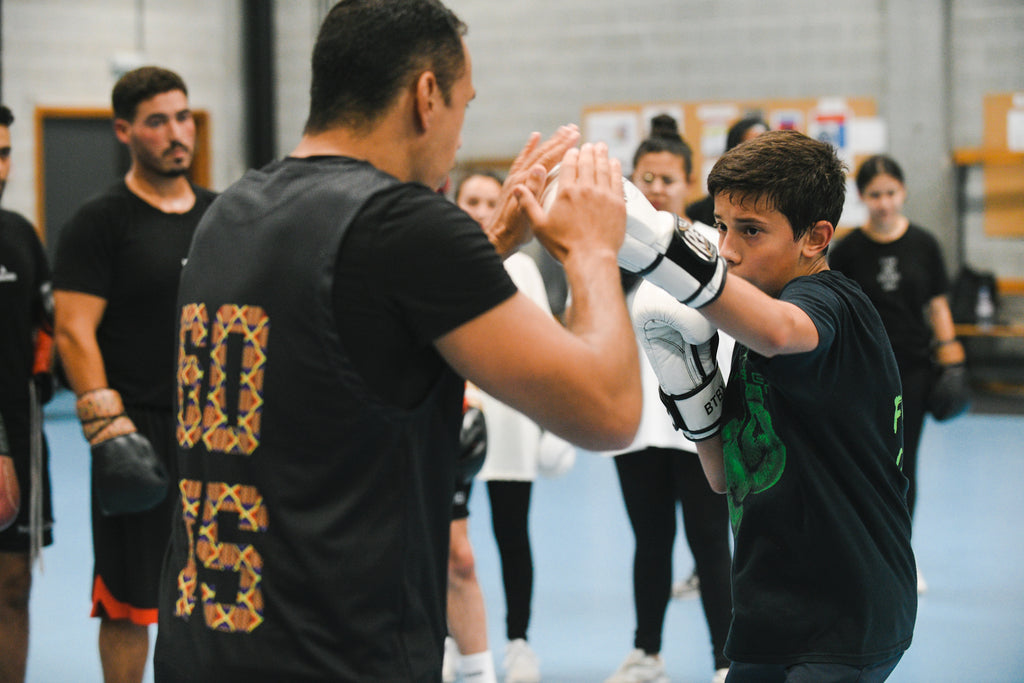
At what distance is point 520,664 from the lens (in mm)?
3309

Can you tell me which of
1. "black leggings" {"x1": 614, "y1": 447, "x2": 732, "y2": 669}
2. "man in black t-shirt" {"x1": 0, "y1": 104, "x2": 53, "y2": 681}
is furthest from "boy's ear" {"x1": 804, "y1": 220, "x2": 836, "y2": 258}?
"man in black t-shirt" {"x1": 0, "y1": 104, "x2": 53, "y2": 681}

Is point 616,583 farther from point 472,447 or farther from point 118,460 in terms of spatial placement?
point 118,460

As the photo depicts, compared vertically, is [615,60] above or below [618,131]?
above

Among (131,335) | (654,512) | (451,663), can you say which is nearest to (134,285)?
(131,335)

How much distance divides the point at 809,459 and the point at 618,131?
797 centimetres

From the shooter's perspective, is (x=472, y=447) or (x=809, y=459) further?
(x=472, y=447)

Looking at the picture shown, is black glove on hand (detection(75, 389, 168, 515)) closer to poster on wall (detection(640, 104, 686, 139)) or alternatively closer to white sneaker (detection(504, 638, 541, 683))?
white sneaker (detection(504, 638, 541, 683))

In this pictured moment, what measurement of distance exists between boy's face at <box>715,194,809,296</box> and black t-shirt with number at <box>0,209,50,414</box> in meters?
2.06

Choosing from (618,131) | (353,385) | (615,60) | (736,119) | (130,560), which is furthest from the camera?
(615,60)

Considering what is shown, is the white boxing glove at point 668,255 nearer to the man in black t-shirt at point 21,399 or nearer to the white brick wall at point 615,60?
the man in black t-shirt at point 21,399

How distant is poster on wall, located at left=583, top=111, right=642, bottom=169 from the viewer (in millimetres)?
9367

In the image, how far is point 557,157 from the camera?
156 cm

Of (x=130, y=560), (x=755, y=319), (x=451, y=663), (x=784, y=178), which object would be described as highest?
(x=784, y=178)

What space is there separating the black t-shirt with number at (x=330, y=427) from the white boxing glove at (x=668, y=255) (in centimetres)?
31
